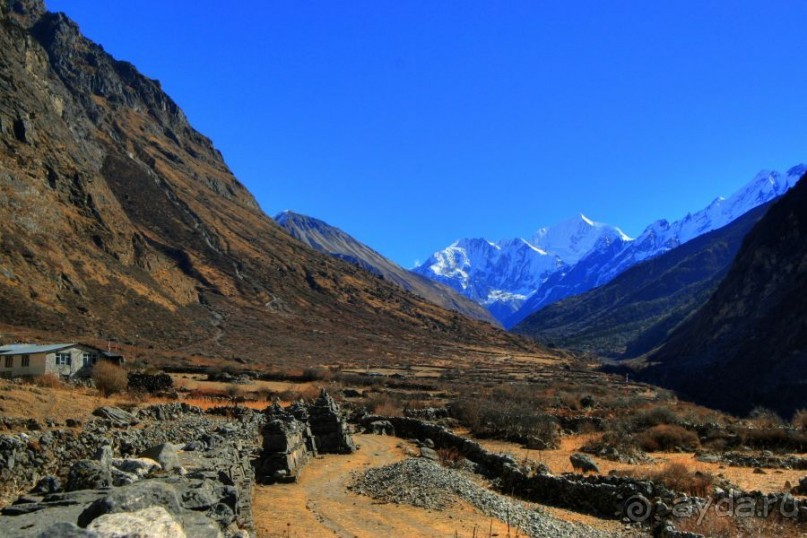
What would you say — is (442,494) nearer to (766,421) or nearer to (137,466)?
(137,466)

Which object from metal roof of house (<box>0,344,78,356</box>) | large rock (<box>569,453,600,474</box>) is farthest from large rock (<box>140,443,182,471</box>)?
metal roof of house (<box>0,344,78,356</box>)

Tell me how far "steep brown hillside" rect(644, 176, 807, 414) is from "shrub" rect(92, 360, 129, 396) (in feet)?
165

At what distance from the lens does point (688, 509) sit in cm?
1299

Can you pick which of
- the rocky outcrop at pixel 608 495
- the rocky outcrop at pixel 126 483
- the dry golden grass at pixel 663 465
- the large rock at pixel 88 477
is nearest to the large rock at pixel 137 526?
the rocky outcrop at pixel 126 483

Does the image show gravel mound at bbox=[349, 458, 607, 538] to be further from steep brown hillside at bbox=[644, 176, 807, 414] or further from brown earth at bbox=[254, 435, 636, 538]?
steep brown hillside at bbox=[644, 176, 807, 414]

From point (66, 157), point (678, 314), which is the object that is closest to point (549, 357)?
point (678, 314)

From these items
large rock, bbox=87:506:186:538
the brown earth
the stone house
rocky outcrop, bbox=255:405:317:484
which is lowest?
the brown earth

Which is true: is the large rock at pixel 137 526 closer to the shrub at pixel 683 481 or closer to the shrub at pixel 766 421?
the shrub at pixel 683 481

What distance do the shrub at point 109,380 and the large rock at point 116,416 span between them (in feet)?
31.7

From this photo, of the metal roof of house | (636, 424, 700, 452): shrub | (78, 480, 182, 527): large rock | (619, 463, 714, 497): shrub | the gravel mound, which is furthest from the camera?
the metal roof of house

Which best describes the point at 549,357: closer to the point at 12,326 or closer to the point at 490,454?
the point at 12,326

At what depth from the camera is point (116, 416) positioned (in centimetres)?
1938

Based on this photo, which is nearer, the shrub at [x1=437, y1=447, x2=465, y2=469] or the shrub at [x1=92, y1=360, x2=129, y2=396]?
the shrub at [x1=437, y1=447, x2=465, y2=469]

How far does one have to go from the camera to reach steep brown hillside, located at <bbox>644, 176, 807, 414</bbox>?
5644 centimetres
